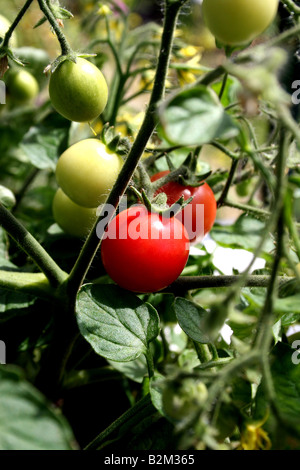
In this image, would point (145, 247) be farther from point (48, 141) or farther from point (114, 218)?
point (48, 141)

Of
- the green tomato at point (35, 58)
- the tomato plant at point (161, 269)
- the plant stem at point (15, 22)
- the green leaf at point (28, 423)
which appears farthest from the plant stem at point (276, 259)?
the green tomato at point (35, 58)

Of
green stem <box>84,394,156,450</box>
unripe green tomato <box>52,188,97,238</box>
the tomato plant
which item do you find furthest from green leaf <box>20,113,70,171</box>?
green stem <box>84,394,156,450</box>

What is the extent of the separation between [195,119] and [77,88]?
0.49 ft

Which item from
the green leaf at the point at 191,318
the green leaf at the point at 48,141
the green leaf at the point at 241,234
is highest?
the green leaf at the point at 48,141

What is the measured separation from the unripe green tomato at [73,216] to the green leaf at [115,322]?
0.33 ft

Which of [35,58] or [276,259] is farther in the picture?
[35,58]

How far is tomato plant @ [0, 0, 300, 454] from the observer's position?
25 centimetres

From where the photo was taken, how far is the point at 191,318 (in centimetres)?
38

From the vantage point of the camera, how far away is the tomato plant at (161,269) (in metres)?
0.25

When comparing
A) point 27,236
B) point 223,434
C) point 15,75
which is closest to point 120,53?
point 15,75

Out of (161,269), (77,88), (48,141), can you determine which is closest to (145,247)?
(161,269)

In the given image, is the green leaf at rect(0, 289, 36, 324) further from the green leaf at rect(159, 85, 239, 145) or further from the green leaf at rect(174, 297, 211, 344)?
the green leaf at rect(159, 85, 239, 145)

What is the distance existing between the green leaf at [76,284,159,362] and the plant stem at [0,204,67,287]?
0.12ft

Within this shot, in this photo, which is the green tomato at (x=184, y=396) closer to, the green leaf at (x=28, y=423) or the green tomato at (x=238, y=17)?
the green leaf at (x=28, y=423)
